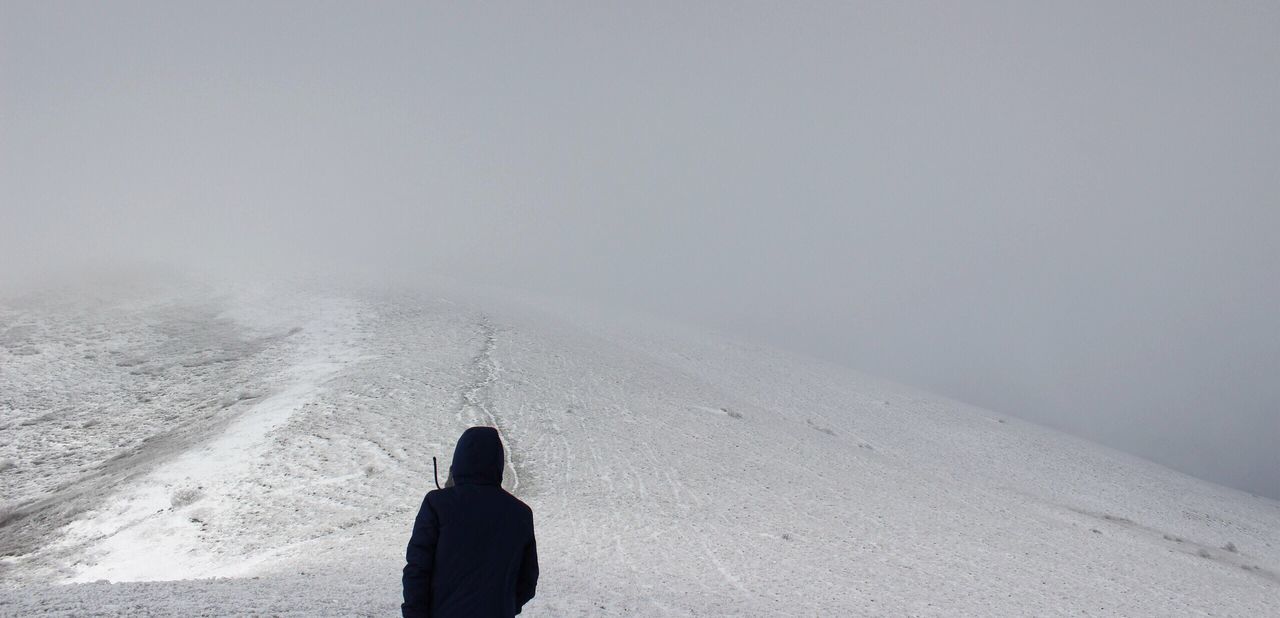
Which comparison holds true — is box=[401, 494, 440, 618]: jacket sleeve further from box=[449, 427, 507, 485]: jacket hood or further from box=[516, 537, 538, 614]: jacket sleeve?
box=[516, 537, 538, 614]: jacket sleeve

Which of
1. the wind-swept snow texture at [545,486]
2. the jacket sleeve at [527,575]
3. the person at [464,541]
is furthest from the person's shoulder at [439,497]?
the wind-swept snow texture at [545,486]

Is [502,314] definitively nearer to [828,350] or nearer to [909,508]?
[909,508]

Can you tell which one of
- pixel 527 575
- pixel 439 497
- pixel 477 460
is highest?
pixel 477 460

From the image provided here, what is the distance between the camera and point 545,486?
1401 cm

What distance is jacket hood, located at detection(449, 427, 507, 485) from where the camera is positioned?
12.3 ft

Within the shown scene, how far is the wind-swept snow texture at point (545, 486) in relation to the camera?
32.6ft

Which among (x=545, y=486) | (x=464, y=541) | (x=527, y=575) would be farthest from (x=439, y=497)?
(x=545, y=486)

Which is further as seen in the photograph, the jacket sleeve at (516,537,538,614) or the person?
the jacket sleeve at (516,537,538,614)

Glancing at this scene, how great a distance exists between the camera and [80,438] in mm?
14734

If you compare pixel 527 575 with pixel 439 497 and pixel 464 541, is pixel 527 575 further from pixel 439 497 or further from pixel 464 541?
pixel 439 497

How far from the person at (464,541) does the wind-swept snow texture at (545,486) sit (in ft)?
12.5

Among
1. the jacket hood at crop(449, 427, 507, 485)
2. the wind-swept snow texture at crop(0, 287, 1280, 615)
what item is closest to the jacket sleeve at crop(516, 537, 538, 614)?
the jacket hood at crop(449, 427, 507, 485)

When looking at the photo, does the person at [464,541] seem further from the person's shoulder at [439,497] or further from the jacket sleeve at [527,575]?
the jacket sleeve at [527,575]

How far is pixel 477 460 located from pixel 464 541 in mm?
424
